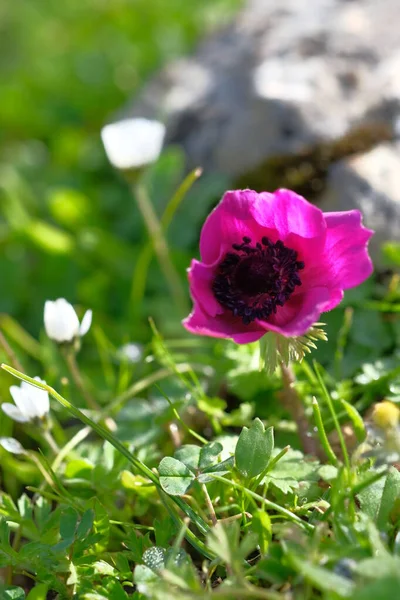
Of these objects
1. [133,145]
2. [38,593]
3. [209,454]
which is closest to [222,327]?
[209,454]

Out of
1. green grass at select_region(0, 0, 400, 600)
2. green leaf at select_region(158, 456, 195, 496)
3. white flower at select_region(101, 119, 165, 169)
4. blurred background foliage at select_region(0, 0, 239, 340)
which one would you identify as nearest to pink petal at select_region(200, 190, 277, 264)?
green grass at select_region(0, 0, 400, 600)

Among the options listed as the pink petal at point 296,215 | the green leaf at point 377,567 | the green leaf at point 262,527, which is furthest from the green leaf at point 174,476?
the pink petal at point 296,215

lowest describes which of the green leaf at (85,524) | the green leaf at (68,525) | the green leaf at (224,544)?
the green leaf at (68,525)

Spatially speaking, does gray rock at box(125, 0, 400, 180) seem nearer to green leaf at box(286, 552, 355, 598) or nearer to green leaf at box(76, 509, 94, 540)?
green leaf at box(76, 509, 94, 540)

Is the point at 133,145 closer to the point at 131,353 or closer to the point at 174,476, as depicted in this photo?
the point at 131,353

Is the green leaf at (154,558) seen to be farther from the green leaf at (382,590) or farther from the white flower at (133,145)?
the white flower at (133,145)

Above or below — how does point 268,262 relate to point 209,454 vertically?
above

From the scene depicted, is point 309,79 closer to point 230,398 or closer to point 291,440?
point 230,398

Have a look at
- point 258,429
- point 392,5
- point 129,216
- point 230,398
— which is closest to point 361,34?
point 392,5
